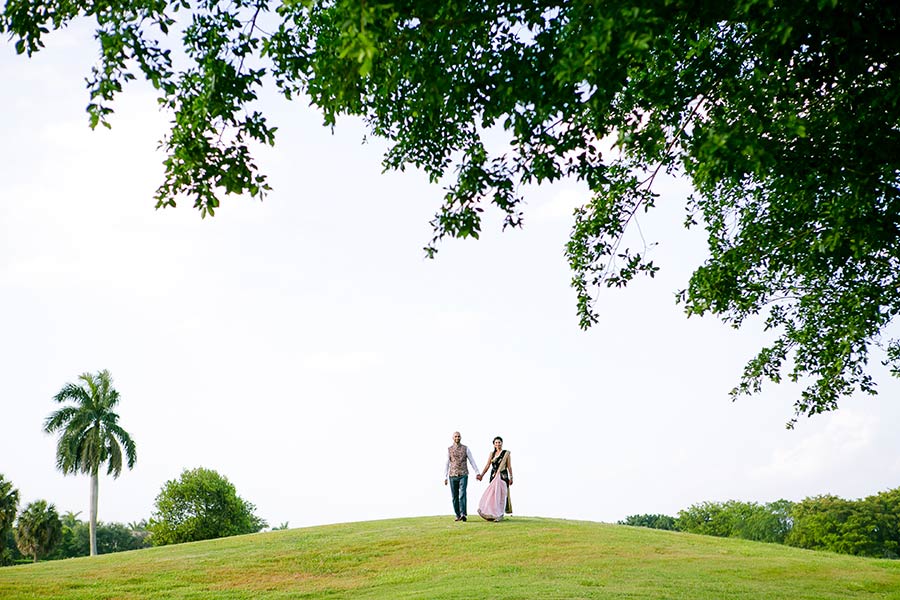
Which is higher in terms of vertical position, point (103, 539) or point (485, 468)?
point (485, 468)

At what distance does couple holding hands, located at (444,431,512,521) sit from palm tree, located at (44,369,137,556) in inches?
1482

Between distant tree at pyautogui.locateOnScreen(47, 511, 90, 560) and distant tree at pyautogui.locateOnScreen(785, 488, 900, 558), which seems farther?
distant tree at pyautogui.locateOnScreen(47, 511, 90, 560)

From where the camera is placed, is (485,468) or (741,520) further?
(741,520)

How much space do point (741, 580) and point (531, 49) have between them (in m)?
14.0

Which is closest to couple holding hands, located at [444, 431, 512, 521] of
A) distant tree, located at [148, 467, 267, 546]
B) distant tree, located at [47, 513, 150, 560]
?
distant tree, located at [148, 467, 267, 546]

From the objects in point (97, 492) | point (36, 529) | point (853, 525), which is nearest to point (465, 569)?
point (97, 492)

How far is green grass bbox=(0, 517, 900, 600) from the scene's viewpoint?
1664cm

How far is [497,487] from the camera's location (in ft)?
87.0

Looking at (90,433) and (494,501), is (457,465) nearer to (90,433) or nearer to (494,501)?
(494,501)

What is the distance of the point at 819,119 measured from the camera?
13586mm

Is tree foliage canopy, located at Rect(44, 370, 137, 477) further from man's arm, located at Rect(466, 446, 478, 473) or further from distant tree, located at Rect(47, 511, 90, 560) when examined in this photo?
man's arm, located at Rect(466, 446, 478, 473)

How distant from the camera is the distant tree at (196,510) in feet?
161

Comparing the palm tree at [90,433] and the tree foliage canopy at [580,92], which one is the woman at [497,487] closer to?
the tree foliage canopy at [580,92]

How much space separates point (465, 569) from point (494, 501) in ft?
26.5
